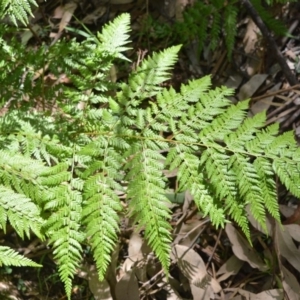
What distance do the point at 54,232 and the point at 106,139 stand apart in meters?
0.47

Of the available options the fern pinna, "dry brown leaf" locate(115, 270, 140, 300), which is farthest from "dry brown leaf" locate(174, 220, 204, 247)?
the fern pinna

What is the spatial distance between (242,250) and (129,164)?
1025mm

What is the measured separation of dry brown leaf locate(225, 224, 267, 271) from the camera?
2.55 m

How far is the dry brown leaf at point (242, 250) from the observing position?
2553 mm

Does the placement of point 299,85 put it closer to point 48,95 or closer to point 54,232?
point 48,95

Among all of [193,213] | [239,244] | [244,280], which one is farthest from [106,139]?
[244,280]

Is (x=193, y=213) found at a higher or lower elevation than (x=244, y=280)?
higher

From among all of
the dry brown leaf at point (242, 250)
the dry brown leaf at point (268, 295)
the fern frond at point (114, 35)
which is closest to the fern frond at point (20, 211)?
the fern frond at point (114, 35)

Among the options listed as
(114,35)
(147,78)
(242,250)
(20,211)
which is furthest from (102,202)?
(242,250)

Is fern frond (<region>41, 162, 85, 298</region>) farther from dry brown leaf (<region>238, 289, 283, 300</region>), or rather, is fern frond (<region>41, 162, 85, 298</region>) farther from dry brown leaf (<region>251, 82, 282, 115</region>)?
dry brown leaf (<region>251, 82, 282, 115</region>)

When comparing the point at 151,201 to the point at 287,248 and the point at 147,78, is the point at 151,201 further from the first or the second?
the point at 287,248

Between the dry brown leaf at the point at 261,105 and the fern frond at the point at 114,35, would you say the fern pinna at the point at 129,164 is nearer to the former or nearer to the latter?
the fern frond at the point at 114,35

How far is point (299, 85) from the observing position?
249 cm

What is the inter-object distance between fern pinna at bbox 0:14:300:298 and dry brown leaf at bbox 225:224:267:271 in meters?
0.66
